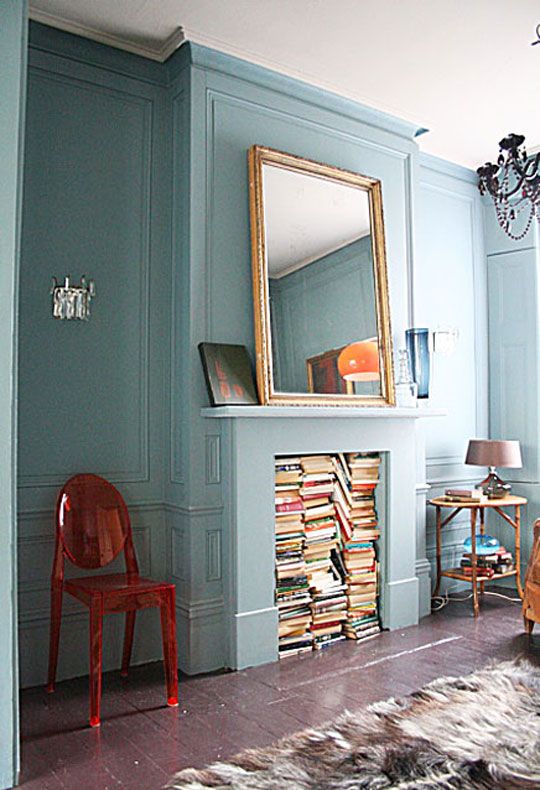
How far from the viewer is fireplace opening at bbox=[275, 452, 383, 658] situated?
148 inches

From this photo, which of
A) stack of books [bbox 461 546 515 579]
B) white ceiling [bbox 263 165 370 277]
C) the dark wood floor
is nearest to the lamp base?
stack of books [bbox 461 546 515 579]

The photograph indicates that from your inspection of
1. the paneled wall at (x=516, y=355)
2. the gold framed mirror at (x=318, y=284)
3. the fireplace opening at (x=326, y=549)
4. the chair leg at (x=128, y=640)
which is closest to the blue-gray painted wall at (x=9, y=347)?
the chair leg at (x=128, y=640)

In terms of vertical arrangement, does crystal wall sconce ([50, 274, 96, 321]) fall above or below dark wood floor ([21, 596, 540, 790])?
above

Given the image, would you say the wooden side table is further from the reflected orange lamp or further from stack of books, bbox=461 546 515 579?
the reflected orange lamp

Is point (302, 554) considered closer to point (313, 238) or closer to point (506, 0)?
point (313, 238)

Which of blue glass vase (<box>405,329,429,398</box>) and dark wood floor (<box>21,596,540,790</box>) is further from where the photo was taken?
blue glass vase (<box>405,329,429,398</box>)

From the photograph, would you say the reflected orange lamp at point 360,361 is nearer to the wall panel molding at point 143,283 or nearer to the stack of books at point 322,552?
the stack of books at point 322,552

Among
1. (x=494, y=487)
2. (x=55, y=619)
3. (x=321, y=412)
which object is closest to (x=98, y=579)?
(x=55, y=619)

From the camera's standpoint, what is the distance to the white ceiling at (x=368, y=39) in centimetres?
330

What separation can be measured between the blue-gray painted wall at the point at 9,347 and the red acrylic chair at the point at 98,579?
463mm

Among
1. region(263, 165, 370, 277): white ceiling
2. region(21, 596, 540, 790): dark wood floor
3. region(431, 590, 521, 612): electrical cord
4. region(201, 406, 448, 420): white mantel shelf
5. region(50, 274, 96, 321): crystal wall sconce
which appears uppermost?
region(263, 165, 370, 277): white ceiling

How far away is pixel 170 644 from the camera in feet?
10.0

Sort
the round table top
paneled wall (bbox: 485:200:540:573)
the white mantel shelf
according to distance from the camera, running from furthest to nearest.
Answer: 1. paneled wall (bbox: 485:200:540:573)
2. the round table top
3. the white mantel shelf

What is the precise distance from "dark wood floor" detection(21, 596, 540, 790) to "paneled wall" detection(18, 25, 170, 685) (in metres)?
0.38
